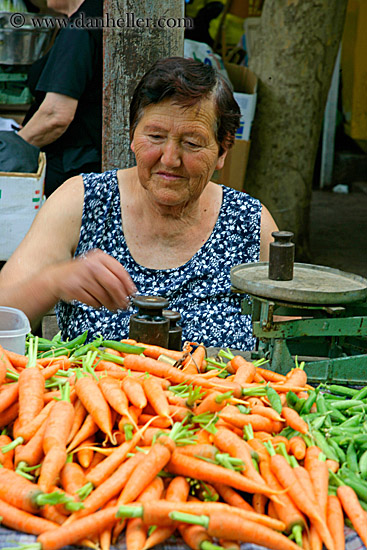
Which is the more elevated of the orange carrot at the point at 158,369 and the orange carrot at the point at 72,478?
the orange carrot at the point at 158,369

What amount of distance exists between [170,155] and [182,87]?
26 cm

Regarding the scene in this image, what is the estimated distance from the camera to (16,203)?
400 cm

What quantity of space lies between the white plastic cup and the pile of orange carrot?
16 cm

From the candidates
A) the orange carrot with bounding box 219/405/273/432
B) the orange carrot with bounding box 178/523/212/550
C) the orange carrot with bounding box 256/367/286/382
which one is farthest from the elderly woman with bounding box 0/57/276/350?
the orange carrot with bounding box 178/523/212/550

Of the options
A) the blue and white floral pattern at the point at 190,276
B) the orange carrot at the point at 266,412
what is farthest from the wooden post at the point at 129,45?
the orange carrot at the point at 266,412

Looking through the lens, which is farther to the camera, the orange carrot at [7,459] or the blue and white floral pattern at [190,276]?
the blue and white floral pattern at [190,276]

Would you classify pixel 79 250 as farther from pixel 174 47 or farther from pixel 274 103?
pixel 274 103

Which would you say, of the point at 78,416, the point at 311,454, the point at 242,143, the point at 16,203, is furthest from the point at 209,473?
the point at 242,143

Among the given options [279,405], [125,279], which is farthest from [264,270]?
[279,405]

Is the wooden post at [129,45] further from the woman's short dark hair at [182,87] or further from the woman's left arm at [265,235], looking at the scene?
the woman's left arm at [265,235]

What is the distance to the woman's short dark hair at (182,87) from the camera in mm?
2588

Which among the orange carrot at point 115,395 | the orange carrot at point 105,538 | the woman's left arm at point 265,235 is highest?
the woman's left arm at point 265,235

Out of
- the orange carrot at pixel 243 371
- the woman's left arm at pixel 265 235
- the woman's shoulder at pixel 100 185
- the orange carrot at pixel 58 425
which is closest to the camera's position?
the orange carrot at pixel 58 425

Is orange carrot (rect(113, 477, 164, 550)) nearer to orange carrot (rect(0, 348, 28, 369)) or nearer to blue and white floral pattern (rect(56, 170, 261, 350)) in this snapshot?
orange carrot (rect(0, 348, 28, 369))
